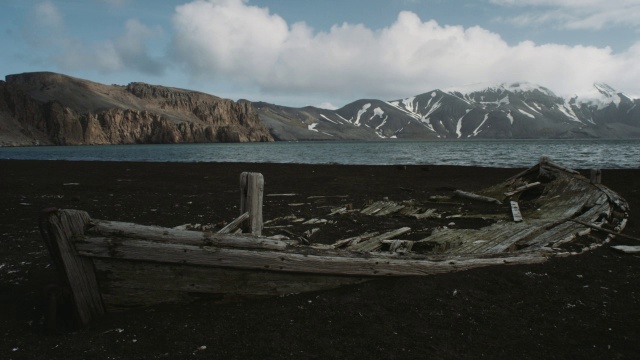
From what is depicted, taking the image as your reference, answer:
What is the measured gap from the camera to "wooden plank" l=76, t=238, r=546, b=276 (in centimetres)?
486

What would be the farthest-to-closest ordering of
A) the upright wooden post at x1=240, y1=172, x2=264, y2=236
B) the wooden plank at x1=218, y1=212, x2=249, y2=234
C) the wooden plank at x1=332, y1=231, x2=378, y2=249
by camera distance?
the wooden plank at x1=332, y1=231, x2=378, y2=249 → the upright wooden post at x1=240, y1=172, x2=264, y2=236 → the wooden plank at x1=218, y1=212, x2=249, y2=234

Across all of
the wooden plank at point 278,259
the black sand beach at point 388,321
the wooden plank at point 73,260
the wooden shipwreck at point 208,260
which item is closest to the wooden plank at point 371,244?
the wooden shipwreck at point 208,260

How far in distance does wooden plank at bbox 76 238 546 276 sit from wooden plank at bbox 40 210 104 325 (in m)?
0.14

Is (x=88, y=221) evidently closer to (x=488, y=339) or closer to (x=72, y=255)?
(x=72, y=255)

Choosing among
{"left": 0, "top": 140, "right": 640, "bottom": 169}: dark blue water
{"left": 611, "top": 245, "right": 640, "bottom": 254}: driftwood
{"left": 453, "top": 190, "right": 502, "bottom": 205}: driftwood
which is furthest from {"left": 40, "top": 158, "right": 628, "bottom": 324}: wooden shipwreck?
{"left": 0, "top": 140, "right": 640, "bottom": 169}: dark blue water

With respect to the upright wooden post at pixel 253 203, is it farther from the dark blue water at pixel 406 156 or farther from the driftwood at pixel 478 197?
the dark blue water at pixel 406 156

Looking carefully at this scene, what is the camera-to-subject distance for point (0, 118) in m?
189

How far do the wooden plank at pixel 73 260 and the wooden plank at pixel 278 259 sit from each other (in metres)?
0.14

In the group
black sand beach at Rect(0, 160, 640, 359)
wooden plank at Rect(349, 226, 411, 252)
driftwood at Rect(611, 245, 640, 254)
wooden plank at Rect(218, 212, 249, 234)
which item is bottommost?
black sand beach at Rect(0, 160, 640, 359)

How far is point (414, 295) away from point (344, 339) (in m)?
1.50

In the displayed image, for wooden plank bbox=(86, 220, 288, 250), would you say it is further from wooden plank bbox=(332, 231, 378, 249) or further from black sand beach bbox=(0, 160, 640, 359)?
wooden plank bbox=(332, 231, 378, 249)

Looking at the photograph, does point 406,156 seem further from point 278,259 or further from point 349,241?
point 278,259

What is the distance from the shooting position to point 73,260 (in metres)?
4.78

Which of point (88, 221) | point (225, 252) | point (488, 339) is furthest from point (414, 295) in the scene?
point (88, 221)
